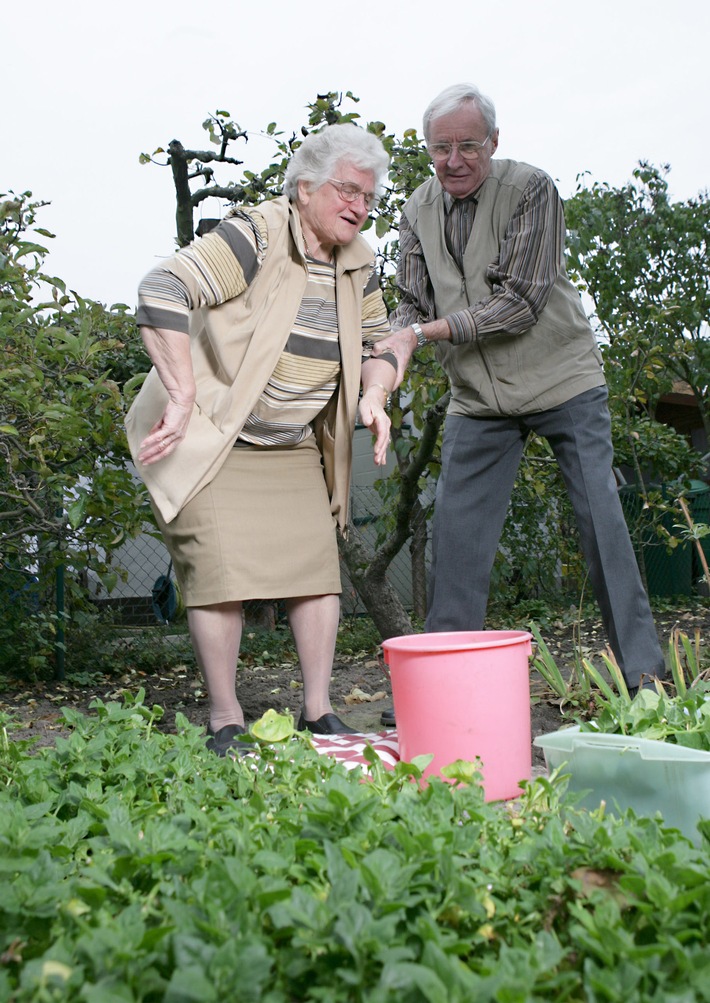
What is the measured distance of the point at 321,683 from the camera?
2779mm

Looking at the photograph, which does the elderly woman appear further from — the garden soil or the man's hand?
the garden soil

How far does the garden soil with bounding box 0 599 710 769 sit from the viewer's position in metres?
3.16

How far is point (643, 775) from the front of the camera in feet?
5.65

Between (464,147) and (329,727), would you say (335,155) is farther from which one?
(329,727)

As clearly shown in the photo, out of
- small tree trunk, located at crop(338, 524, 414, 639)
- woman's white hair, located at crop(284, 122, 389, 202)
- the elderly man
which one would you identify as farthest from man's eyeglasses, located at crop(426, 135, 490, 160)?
small tree trunk, located at crop(338, 524, 414, 639)

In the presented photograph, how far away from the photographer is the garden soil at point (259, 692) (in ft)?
10.4

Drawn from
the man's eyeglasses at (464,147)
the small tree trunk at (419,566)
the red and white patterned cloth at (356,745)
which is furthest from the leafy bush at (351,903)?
the small tree trunk at (419,566)

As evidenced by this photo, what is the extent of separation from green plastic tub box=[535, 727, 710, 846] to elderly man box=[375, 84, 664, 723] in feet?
3.03

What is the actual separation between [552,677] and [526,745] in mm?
918

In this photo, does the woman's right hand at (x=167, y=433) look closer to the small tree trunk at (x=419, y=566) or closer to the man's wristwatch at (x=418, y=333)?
the man's wristwatch at (x=418, y=333)

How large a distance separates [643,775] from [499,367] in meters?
1.50

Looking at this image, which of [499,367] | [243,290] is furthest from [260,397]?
[499,367]

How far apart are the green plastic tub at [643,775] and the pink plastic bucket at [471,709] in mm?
301

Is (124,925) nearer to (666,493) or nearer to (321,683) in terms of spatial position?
(321,683)
